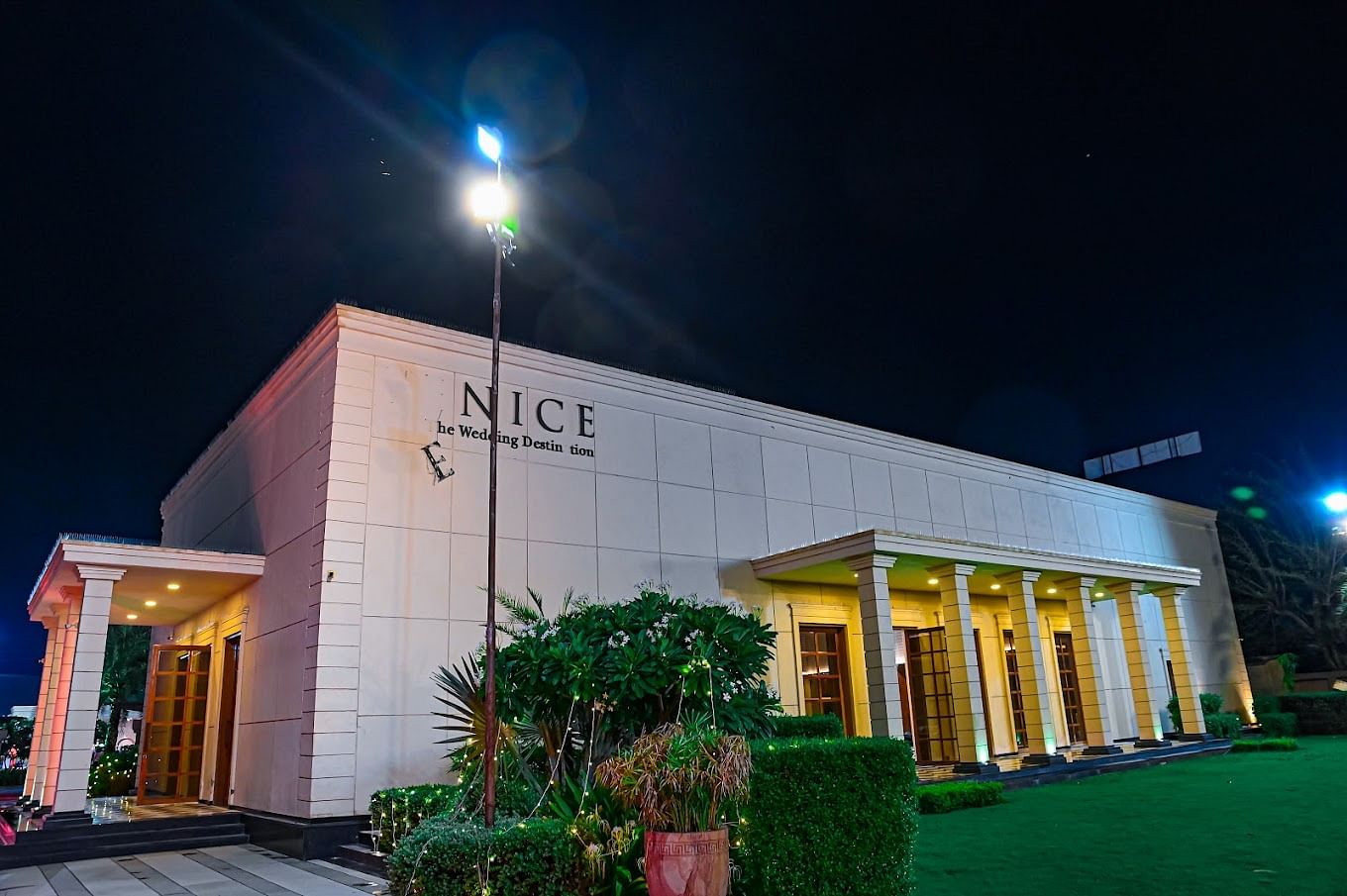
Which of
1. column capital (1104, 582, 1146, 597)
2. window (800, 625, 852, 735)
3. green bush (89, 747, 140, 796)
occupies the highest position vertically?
column capital (1104, 582, 1146, 597)

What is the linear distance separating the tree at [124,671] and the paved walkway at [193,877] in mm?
21602

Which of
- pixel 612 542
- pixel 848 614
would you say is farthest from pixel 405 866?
pixel 848 614

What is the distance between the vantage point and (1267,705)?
22688 millimetres

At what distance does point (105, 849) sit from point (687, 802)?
903cm

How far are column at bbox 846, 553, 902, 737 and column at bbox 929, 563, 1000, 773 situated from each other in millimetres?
1586

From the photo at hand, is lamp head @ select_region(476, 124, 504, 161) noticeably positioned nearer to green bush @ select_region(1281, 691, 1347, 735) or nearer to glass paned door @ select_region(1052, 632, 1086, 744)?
glass paned door @ select_region(1052, 632, 1086, 744)

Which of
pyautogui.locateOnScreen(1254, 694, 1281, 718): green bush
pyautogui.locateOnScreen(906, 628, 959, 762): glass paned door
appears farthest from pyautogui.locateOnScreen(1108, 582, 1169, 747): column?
pyautogui.locateOnScreen(1254, 694, 1281, 718): green bush

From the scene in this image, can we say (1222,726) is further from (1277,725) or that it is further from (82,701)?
(82,701)

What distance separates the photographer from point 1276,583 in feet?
87.3

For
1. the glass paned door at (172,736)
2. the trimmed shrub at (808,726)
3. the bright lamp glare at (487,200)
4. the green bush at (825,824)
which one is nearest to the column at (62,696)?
the glass paned door at (172,736)

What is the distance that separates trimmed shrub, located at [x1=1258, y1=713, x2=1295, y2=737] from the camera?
21406 millimetres

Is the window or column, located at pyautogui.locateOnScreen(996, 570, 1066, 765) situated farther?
the window

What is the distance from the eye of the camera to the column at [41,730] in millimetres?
14703

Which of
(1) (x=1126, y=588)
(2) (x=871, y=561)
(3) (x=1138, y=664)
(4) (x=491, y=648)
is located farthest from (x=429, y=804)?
(1) (x=1126, y=588)
